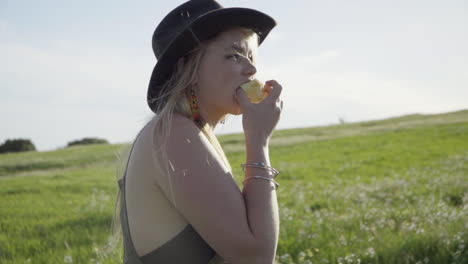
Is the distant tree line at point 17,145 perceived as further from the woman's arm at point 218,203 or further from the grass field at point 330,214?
the woman's arm at point 218,203

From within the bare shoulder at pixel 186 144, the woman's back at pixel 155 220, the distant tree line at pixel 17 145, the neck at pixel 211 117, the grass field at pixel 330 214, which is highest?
the neck at pixel 211 117

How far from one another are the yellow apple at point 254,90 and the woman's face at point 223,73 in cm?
4

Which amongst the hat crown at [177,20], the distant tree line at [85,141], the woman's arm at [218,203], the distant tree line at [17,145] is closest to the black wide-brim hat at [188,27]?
the hat crown at [177,20]

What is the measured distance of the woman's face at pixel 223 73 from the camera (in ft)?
7.27

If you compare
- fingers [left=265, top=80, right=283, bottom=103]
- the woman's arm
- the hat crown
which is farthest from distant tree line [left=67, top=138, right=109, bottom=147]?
the woman's arm

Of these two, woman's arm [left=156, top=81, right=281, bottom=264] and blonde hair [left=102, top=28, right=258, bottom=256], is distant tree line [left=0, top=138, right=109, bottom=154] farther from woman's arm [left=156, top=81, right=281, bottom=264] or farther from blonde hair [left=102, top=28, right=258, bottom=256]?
woman's arm [left=156, top=81, right=281, bottom=264]

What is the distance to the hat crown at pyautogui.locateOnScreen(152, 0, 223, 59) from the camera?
7.74ft

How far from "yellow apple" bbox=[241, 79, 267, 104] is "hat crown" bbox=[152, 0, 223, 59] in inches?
18.0

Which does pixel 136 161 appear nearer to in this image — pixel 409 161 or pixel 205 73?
pixel 205 73

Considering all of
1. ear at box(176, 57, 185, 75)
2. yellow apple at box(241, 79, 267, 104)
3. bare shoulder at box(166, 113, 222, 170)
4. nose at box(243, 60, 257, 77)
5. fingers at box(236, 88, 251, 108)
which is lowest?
bare shoulder at box(166, 113, 222, 170)

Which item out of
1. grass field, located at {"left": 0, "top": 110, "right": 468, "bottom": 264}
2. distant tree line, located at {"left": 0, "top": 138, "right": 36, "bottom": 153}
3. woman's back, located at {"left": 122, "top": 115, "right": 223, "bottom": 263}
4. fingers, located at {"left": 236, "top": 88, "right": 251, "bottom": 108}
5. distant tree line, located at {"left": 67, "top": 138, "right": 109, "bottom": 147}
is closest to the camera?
woman's back, located at {"left": 122, "top": 115, "right": 223, "bottom": 263}

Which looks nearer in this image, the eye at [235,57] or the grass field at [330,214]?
the eye at [235,57]

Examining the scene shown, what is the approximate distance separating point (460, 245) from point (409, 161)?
38.3ft

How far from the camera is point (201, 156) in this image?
1.93 meters
